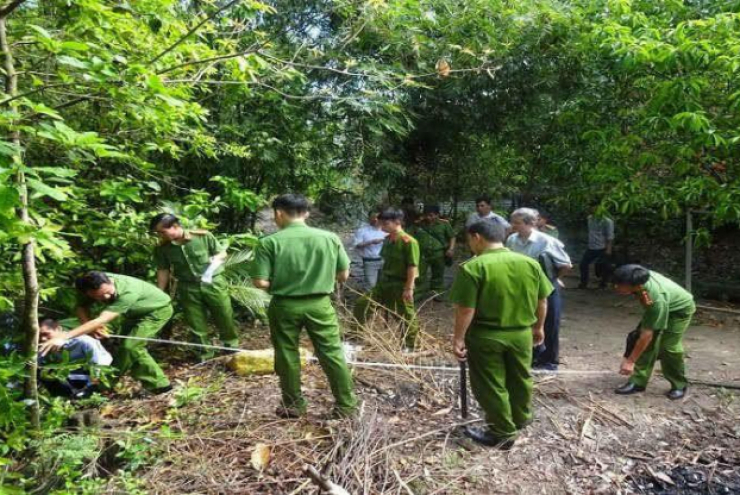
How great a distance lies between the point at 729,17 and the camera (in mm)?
5680

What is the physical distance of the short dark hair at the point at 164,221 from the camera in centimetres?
472

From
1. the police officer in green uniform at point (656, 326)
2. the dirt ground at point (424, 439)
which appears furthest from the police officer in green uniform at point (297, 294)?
the police officer in green uniform at point (656, 326)

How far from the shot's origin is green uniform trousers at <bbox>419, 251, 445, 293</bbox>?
8.00m

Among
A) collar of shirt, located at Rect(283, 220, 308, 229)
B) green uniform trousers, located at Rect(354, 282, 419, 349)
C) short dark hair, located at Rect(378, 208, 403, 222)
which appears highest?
collar of shirt, located at Rect(283, 220, 308, 229)

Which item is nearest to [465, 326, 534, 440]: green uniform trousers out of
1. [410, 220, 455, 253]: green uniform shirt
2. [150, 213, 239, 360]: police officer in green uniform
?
[150, 213, 239, 360]: police officer in green uniform

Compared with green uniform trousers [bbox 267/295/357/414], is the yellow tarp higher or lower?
lower

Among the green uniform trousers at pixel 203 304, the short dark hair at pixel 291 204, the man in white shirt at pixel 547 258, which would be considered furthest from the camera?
the green uniform trousers at pixel 203 304

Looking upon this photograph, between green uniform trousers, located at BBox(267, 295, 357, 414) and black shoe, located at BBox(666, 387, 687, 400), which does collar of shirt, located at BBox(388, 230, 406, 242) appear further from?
black shoe, located at BBox(666, 387, 687, 400)

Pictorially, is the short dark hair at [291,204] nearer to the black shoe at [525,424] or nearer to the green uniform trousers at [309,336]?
the green uniform trousers at [309,336]

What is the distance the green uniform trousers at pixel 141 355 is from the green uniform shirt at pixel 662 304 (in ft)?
13.6

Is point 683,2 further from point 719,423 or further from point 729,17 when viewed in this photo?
point 719,423

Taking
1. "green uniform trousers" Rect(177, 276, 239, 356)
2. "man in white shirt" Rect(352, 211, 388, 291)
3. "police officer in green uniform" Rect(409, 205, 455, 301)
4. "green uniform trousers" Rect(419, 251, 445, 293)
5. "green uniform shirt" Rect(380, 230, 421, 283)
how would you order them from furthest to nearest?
"police officer in green uniform" Rect(409, 205, 455, 301)
"green uniform trousers" Rect(419, 251, 445, 293)
"man in white shirt" Rect(352, 211, 388, 291)
"green uniform shirt" Rect(380, 230, 421, 283)
"green uniform trousers" Rect(177, 276, 239, 356)

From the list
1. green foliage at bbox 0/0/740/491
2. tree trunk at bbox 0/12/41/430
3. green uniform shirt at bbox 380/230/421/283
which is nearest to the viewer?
tree trunk at bbox 0/12/41/430

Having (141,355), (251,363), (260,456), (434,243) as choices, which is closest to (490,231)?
(260,456)
